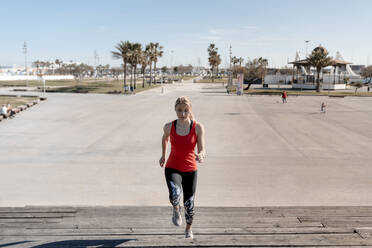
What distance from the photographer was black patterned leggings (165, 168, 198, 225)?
4.13 m

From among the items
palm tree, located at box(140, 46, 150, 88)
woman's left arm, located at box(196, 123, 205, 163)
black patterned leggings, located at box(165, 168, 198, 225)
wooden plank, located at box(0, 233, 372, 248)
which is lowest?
wooden plank, located at box(0, 233, 372, 248)

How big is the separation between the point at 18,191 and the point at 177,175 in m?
5.62

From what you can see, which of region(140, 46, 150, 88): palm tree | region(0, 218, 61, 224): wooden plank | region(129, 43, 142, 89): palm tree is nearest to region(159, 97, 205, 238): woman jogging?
region(0, 218, 61, 224): wooden plank

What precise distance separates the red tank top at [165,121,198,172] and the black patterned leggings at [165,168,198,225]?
7 centimetres

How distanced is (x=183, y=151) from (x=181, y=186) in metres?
0.54

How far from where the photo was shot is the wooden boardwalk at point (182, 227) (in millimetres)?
4102

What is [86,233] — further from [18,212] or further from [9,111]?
[9,111]

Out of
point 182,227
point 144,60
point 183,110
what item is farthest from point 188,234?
point 144,60

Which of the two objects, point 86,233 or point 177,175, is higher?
point 177,175

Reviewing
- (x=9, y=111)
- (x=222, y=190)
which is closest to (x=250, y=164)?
(x=222, y=190)

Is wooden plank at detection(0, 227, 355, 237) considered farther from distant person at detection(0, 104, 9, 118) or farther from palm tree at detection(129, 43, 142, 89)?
palm tree at detection(129, 43, 142, 89)

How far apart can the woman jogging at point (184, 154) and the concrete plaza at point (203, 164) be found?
304 centimetres

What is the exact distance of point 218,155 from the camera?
12.1 meters

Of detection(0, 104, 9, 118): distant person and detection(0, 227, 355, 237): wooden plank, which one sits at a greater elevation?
detection(0, 104, 9, 118): distant person
